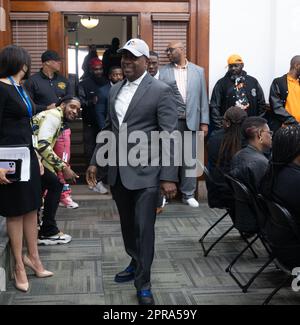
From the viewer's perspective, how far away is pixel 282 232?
338 centimetres

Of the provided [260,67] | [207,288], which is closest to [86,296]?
[207,288]

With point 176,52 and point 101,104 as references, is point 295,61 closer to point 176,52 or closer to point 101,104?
point 176,52

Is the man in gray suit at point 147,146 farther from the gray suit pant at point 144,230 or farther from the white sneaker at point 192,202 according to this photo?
the white sneaker at point 192,202

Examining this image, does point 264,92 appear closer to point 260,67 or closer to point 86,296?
point 260,67

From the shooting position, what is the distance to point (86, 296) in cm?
388

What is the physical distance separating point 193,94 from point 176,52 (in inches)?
20.5

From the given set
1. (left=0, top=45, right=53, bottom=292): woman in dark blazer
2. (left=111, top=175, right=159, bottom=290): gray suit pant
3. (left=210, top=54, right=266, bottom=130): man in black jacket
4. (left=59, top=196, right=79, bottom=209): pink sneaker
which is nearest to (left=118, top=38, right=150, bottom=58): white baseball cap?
(left=0, top=45, right=53, bottom=292): woman in dark blazer

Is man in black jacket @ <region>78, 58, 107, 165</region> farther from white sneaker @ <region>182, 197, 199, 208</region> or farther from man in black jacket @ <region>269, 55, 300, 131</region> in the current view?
man in black jacket @ <region>269, 55, 300, 131</region>

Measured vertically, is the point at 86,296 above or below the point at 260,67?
below

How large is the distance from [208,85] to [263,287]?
136 inches

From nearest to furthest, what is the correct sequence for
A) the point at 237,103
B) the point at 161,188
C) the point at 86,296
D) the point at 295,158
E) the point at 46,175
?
the point at 295,158, the point at 161,188, the point at 86,296, the point at 46,175, the point at 237,103

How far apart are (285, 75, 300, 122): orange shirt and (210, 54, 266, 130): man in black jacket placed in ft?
1.01

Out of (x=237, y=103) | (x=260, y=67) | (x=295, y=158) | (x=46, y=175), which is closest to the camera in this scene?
(x=295, y=158)

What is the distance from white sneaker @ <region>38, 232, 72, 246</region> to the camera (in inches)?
200
